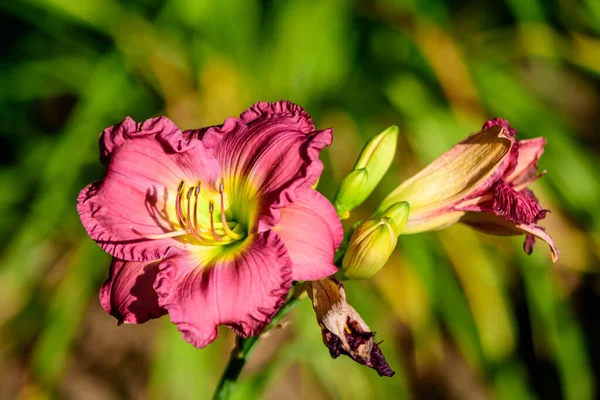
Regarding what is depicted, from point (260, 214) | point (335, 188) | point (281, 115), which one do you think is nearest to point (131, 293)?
point (260, 214)

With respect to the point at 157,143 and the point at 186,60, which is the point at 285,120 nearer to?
the point at 157,143

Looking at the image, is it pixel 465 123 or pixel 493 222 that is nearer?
pixel 493 222

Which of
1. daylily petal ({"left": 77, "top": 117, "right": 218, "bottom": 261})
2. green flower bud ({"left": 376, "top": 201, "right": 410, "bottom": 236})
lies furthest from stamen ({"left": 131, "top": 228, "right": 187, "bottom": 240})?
green flower bud ({"left": 376, "top": 201, "right": 410, "bottom": 236})

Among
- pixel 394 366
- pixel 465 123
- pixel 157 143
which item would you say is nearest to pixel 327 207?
pixel 157 143

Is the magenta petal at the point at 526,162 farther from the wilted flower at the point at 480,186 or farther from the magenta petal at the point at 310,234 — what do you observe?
the magenta petal at the point at 310,234

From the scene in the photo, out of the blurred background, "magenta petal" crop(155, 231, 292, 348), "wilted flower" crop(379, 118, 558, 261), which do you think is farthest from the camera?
the blurred background

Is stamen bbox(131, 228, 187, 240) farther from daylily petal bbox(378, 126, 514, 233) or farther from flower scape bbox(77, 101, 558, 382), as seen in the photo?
daylily petal bbox(378, 126, 514, 233)

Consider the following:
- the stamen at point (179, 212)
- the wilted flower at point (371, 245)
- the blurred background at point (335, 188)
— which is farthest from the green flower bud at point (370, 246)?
the blurred background at point (335, 188)
